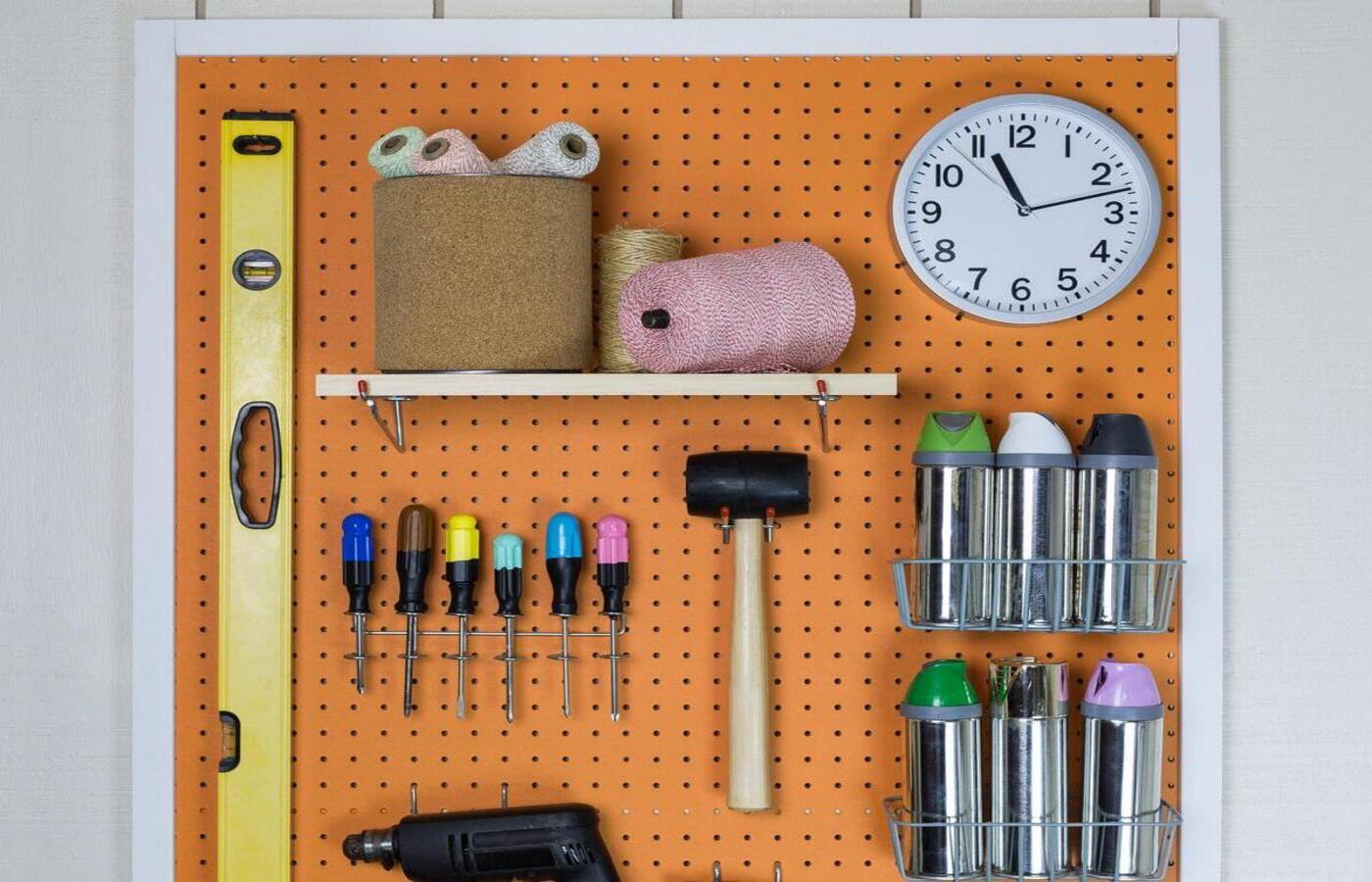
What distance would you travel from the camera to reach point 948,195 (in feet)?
5.54

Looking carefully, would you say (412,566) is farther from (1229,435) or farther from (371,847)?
(1229,435)

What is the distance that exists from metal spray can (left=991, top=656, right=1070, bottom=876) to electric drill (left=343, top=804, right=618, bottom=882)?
1.54ft

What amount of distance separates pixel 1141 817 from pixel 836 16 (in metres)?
1.03

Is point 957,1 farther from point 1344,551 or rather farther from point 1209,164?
point 1344,551

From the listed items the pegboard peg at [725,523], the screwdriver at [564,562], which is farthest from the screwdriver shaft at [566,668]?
the pegboard peg at [725,523]

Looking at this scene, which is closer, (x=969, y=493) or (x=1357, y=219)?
(x=969, y=493)

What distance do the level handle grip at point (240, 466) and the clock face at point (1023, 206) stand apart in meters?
0.80

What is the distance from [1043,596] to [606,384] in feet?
1.83

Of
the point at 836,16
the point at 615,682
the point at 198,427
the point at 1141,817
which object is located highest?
the point at 836,16

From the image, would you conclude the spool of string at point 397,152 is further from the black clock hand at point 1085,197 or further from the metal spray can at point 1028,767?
the metal spray can at point 1028,767

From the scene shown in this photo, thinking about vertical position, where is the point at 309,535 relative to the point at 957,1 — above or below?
below

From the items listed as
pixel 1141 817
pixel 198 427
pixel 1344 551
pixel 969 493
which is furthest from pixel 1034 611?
pixel 198 427

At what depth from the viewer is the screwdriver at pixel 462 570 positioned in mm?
1655

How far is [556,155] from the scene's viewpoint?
60.1 inches
